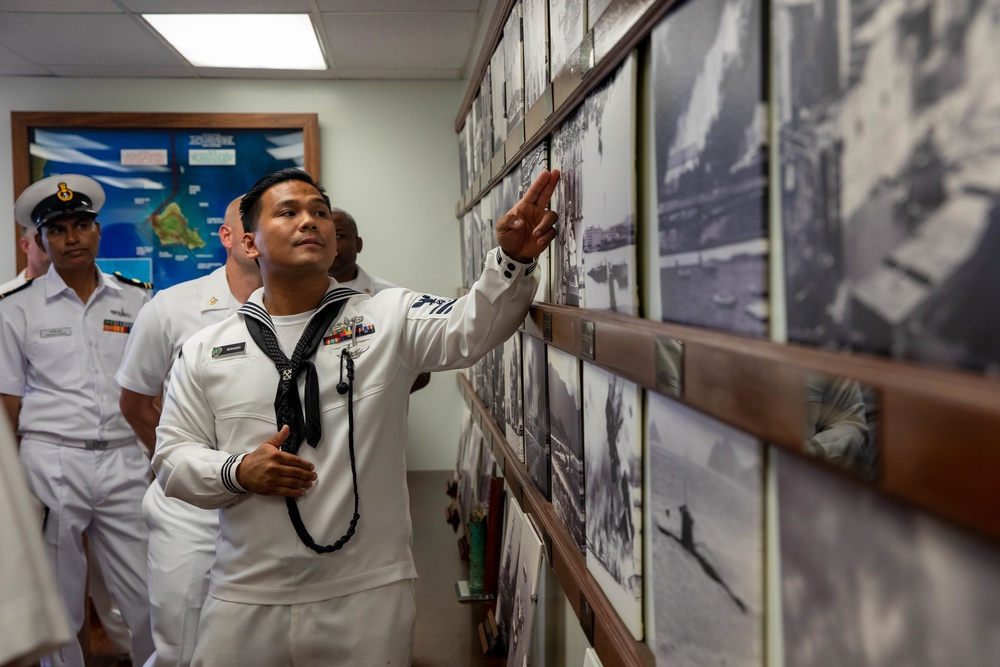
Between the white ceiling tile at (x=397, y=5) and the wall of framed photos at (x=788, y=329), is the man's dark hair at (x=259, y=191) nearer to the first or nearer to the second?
the wall of framed photos at (x=788, y=329)

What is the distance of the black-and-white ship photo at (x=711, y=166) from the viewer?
844 mm

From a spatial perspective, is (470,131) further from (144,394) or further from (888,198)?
(888,198)

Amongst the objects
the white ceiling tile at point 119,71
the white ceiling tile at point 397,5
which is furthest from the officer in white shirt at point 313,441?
the white ceiling tile at point 119,71

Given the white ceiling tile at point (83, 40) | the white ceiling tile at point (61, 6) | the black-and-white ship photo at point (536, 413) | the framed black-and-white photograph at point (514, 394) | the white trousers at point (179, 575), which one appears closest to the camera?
the black-and-white ship photo at point (536, 413)

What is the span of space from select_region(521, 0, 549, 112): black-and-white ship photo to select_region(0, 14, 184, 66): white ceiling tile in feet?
9.35

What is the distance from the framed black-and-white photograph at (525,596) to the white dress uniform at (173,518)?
0.95 meters

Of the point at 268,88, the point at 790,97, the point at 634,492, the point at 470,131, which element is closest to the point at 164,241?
the point at 268,88

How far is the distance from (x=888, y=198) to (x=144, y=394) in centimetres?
263

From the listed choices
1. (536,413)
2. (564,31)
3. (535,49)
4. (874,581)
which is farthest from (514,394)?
(874,581)

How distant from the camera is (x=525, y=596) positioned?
2154mm

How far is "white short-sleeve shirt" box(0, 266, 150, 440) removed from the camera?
327cm

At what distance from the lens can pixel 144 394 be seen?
2746mm

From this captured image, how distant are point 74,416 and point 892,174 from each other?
3.37m

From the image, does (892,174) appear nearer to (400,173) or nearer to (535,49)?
(535,49)
